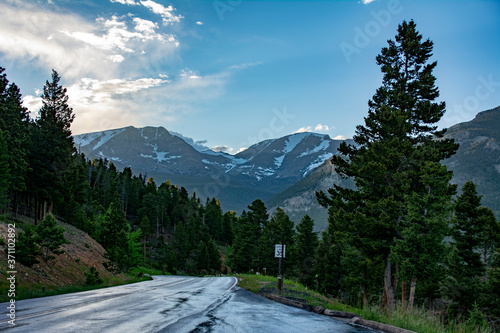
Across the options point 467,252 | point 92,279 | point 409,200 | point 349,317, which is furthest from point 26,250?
point 467,252

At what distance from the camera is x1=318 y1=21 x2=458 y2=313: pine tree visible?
882 inches

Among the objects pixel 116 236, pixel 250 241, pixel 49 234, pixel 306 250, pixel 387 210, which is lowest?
pixel 306 250

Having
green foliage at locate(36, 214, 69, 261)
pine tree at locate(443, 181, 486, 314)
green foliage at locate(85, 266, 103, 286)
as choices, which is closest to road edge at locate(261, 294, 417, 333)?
green foliage at locate(85, 266, 103, 286)

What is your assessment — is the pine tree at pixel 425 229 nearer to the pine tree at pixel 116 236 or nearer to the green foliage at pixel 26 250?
the green foliage at pixel 26 250

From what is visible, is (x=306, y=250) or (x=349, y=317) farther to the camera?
(x=306, y=250)

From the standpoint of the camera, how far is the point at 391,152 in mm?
22781

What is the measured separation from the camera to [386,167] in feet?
74.9

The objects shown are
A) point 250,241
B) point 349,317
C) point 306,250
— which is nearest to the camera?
point 349,317

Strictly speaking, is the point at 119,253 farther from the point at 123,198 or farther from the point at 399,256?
the point at 123,198

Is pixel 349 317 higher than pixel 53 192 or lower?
lower

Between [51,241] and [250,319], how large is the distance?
17237 millimetres

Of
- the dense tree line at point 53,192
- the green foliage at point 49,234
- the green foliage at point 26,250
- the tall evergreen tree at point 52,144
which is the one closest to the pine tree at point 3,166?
the dense tree line at point 53,192

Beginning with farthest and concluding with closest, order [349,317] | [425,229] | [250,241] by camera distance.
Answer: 1. [250,241]
2. [425,229]
3. [349,317]

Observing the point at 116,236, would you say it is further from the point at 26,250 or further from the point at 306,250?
the point at 306,250
